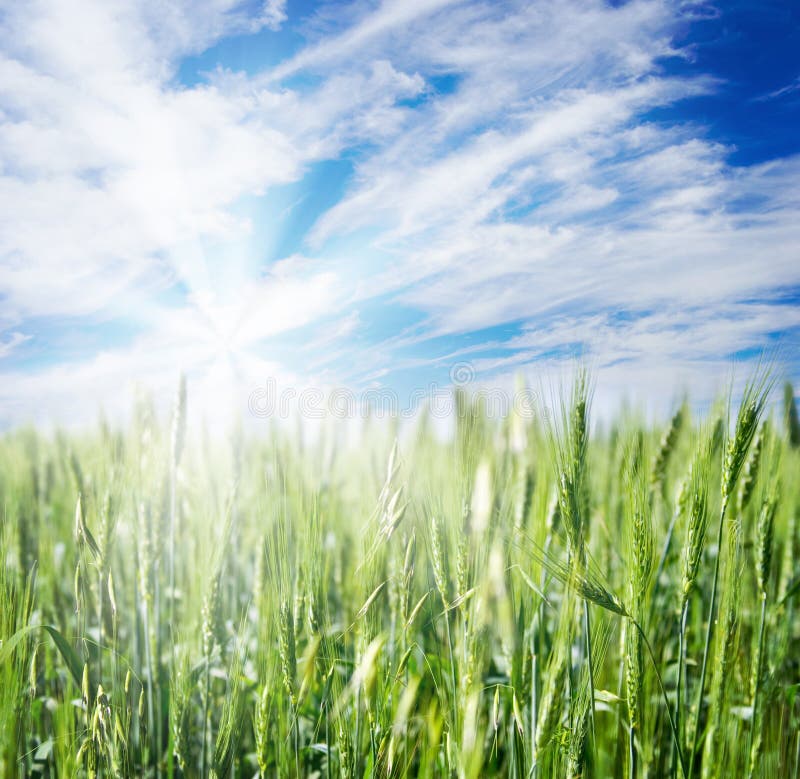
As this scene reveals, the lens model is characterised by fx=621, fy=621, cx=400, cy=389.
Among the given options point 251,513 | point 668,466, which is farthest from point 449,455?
point 251,513

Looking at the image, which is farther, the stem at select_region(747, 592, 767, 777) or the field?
the stem at select_region(747, 592, 767, 777)

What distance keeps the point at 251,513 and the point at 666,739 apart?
151 cm

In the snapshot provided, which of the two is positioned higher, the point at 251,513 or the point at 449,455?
the point at 449,455

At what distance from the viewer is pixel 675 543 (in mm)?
2166

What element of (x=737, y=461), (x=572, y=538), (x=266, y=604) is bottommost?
(x=266, y=604)

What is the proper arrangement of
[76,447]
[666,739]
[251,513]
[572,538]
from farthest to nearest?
[251,513] → [76,447] → [666,739] → [572,538]

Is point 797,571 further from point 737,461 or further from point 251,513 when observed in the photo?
point 251,513

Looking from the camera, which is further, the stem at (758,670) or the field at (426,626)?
the stem at (758,670)

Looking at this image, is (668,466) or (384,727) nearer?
(384,727)

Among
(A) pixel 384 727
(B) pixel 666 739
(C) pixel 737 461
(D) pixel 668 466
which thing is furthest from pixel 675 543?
(A) pixel 384 727

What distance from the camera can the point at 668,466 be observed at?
2002 mm

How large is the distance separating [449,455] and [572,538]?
0.31 meters

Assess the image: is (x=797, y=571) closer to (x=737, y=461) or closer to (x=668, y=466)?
(x=668, y=466)

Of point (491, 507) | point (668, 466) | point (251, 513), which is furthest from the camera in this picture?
point (251, 513)
